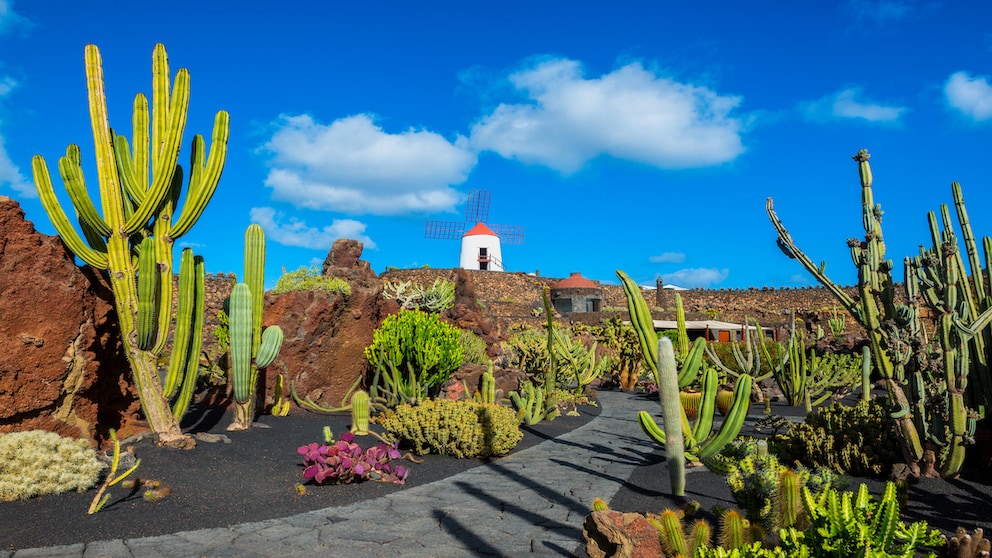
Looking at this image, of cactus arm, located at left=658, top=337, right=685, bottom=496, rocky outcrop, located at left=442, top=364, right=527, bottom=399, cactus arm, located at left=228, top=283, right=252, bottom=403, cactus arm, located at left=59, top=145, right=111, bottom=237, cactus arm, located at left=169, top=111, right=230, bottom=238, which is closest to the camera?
cactus arm, located at left=658, top=337, right=685, bottom=496

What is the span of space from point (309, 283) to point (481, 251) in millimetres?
42663

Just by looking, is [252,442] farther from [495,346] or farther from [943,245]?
[495,346]

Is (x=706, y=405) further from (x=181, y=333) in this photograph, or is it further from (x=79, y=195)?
(x=79, y=195)

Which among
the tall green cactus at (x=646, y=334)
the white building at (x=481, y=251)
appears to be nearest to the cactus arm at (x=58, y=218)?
the tall green cactus at (x=646, y=334)

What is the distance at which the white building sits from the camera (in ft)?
173

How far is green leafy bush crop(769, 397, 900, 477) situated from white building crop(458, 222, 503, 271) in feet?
151

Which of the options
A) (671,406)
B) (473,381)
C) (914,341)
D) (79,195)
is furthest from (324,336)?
(914,341)

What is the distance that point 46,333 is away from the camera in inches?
242

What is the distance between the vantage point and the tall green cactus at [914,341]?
5246 millimetres

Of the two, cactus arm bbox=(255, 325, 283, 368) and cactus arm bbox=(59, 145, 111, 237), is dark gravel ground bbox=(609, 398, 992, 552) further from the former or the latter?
cactus arm bbox=(59, 145, 111, 237)

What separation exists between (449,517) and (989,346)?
5401mm

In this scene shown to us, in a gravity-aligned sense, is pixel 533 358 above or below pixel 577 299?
below

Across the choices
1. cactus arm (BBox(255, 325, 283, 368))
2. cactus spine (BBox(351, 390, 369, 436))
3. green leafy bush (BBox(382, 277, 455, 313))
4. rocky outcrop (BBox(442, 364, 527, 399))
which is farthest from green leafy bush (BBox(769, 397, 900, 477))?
green leafy bush (BBox(382, 277, 455, 313))

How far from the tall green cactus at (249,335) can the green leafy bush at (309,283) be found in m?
1.85
